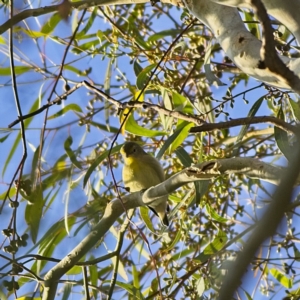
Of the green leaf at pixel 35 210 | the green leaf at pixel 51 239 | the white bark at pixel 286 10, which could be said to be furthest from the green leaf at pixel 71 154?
the white bark at pixel 286 10

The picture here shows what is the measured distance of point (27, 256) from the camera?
1490 millimetres

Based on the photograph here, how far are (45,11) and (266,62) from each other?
0.81 meters

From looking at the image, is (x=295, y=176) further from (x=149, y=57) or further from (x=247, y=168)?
(x=149, y=57)

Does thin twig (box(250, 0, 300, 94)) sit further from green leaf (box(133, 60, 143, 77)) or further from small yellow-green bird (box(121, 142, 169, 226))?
small yellow-green bird (box(121, 142, 169, 226))

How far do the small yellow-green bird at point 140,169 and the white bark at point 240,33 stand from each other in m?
1.45

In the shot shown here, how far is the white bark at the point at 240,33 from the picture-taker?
1065 millimetres

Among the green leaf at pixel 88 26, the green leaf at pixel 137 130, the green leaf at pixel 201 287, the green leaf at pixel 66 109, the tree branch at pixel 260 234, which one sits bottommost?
the tree branch at pixel 260 234

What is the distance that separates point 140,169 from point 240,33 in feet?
5.48

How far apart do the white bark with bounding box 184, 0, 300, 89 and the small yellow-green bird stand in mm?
1454

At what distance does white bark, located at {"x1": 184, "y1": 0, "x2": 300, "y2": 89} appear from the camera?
3.50 feet

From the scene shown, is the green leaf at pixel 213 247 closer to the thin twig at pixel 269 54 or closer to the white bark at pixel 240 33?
the white bark at pixel 240 33

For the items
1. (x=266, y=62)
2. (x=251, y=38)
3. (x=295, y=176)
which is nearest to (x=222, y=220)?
(x=251, y=38)

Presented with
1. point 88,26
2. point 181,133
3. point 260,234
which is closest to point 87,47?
point 88,26

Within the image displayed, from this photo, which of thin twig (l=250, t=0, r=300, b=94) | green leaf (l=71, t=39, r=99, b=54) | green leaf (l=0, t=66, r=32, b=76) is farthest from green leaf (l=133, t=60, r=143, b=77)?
thin twig (l=250, t=0, r=300, b=94)
